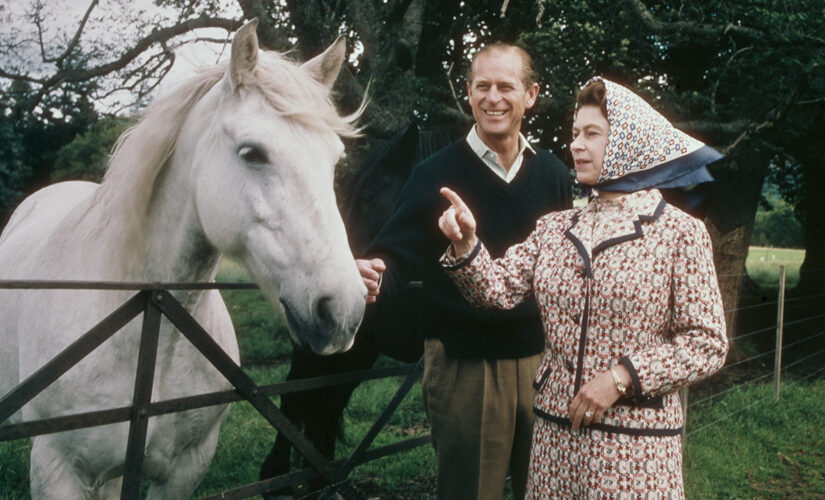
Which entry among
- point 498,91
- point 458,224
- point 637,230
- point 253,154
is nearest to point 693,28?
point 498,91

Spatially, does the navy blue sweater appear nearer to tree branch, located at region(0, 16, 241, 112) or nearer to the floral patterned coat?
the floral patterned coat

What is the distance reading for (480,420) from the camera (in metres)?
2.13

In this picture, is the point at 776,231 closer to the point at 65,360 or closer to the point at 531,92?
the point at 531,92

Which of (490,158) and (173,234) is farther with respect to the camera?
(490,158)

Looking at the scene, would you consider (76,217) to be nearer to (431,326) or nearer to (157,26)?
(431,326)

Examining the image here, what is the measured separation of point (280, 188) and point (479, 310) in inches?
33.4

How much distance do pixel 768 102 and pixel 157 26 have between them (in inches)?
330

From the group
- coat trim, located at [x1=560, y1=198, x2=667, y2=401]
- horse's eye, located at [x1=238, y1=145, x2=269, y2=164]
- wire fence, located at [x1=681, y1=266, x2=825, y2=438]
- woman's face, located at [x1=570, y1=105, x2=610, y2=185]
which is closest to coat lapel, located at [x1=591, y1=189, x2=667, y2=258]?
coat trim, located at [x1=560, y1=198, x2=667, y2=401]

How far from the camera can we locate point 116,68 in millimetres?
9078

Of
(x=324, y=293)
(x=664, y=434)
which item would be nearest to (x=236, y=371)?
(x=324, y=293)

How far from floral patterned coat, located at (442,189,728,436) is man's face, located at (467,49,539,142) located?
1.77 ft

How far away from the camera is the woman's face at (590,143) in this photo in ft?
5.69

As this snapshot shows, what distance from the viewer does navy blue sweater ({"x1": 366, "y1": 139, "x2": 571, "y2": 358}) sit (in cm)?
216

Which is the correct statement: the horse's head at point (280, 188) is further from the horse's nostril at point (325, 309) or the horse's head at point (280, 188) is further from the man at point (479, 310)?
the man at point (479, 310)
